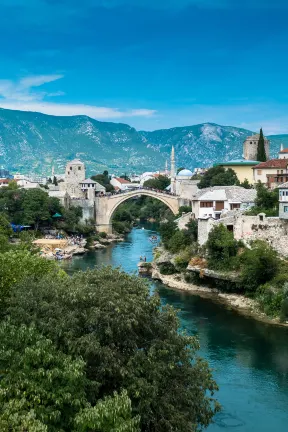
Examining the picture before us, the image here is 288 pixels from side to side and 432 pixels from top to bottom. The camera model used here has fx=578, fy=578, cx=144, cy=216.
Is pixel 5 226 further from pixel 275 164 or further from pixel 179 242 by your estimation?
pixel 275 164

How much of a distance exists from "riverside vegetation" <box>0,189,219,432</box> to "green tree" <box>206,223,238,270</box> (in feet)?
51.8

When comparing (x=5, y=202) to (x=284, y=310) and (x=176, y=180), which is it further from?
(x=284, y=310)

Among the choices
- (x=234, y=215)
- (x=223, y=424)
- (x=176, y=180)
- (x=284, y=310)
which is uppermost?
(x=176, y=180)

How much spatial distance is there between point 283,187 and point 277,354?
10.9m

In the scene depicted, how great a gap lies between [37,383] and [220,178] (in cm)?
3838

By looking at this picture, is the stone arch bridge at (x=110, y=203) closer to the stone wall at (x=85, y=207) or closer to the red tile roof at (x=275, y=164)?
the stone wall at (x=85, y=207)

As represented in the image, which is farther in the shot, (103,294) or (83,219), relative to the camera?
(83,219)

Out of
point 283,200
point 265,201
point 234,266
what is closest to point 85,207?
point 265,201

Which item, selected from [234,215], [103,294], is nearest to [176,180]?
[234,215]

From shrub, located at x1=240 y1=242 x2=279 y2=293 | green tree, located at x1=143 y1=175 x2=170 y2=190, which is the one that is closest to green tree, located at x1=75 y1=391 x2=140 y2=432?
shrub, located at x1=240 y1=242 x2=279 y2=293

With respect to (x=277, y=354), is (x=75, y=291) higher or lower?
higher

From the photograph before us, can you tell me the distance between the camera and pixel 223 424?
15.8 meters

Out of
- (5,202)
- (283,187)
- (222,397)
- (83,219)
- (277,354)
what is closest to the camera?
(222,397)

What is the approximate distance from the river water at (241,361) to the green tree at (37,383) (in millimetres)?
5172
